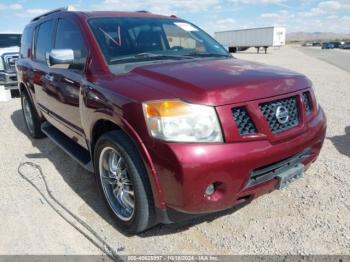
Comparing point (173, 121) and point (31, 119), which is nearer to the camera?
point (173, 121)

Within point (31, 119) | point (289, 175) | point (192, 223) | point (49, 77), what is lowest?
point (192, 223)

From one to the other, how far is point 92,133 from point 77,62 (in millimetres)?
751

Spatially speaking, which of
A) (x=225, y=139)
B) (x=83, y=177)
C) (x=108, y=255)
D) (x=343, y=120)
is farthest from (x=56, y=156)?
(x=343, y=120)

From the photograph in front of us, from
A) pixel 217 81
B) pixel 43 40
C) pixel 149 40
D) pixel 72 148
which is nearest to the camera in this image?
pixel 217 81

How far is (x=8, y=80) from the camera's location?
10.6 metres

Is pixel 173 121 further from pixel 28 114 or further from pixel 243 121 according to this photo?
pixel 28 114

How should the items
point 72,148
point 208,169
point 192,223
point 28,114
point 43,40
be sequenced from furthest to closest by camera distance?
point 28,114 < point 43,40 < point 72,148 < point 192,223 < point 208,169

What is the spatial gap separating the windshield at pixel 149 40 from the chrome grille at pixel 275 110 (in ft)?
4.13

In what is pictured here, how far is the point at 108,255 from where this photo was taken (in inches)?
110

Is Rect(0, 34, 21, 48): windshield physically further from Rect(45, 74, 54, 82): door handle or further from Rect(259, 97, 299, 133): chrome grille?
Rect(259, 97, 299, 133): chrome grille

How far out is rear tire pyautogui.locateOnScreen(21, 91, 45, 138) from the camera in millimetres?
5762

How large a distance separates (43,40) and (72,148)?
6.02ft

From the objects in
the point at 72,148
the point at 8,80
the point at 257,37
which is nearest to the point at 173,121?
the point at 72,148

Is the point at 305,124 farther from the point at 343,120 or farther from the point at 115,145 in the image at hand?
the point at 343,120
